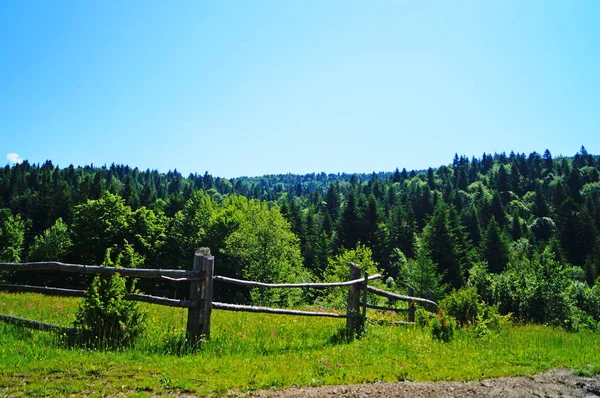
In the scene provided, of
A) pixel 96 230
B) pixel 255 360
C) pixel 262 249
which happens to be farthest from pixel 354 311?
pixel 96 230

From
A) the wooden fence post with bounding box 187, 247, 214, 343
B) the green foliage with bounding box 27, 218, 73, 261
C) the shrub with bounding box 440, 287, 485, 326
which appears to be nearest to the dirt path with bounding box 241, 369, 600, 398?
the wooden fence post with bounding box 187, 247, 214, 343

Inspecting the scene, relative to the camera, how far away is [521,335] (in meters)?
10.4

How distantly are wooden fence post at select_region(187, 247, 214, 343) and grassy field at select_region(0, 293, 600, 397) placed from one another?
0.26 metres

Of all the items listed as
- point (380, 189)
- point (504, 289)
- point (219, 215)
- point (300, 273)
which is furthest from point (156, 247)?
point (380, 189)

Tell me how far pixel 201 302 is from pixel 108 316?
5.40 feet

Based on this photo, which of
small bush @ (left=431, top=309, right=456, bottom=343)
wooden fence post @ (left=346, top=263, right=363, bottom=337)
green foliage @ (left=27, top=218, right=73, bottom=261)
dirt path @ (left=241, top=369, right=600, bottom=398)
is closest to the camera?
dirt path @ (left=241, top=369, right=600, bottom=398)

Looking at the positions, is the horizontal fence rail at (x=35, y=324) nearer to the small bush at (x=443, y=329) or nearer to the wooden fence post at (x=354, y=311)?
the wooden fence post at (x=354, y=311)

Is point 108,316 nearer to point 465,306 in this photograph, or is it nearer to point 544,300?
point 465,306

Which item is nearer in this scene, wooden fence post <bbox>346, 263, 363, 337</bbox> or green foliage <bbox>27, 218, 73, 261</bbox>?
wooden fence post <bbox>346, 263, 363, 337</bbox>

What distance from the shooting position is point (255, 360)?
6.73m

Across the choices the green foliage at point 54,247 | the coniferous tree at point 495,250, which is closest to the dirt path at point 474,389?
the green foliage at point 54,247

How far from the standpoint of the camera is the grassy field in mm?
5309

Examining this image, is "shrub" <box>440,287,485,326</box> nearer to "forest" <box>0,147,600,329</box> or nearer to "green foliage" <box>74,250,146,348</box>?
"forest" <box>0,147,600,329</box>

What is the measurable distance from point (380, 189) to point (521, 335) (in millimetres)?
152879
